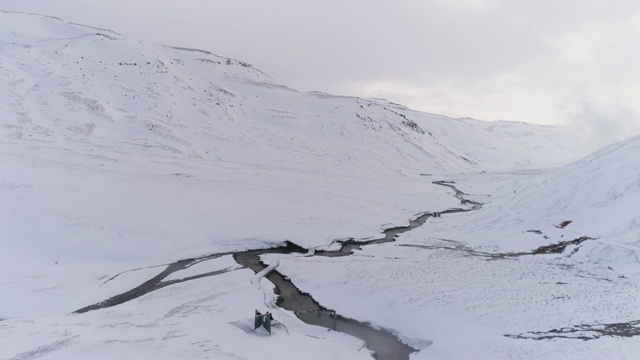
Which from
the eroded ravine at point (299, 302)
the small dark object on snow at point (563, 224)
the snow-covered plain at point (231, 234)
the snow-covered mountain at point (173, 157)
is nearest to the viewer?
the snow-covered plain at point (231, 234)

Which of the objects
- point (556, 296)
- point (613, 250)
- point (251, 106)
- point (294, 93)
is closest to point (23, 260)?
point (556, 296)

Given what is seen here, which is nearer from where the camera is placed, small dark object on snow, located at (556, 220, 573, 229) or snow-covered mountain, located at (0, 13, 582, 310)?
snow-covered mountain, located at (0, 13, 582, 310)

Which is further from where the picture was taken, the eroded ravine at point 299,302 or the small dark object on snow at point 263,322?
the eroded ravine at point 299,302

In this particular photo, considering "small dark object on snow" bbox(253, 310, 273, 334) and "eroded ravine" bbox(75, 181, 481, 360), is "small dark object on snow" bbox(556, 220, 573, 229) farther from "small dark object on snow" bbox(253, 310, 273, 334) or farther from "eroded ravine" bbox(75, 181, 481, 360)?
"small dark object on snow" bbox(253, 310, 273, 334)

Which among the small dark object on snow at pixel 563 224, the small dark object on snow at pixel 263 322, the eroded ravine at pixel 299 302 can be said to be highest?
the small dark object on snow at pixel 563 224

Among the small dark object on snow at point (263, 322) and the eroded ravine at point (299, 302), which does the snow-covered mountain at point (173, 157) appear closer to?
the eroded ravine at point (299, 302)

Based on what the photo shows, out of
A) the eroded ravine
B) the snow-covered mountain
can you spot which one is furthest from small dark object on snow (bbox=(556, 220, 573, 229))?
the eroded ravine

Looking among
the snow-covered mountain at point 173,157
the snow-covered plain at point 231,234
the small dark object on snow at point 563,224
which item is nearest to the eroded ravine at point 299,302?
the snow-covered plain at point 231,234

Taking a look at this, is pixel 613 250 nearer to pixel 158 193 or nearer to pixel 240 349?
pixel 240 349

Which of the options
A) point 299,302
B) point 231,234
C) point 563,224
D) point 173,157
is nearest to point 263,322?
point 299,302
